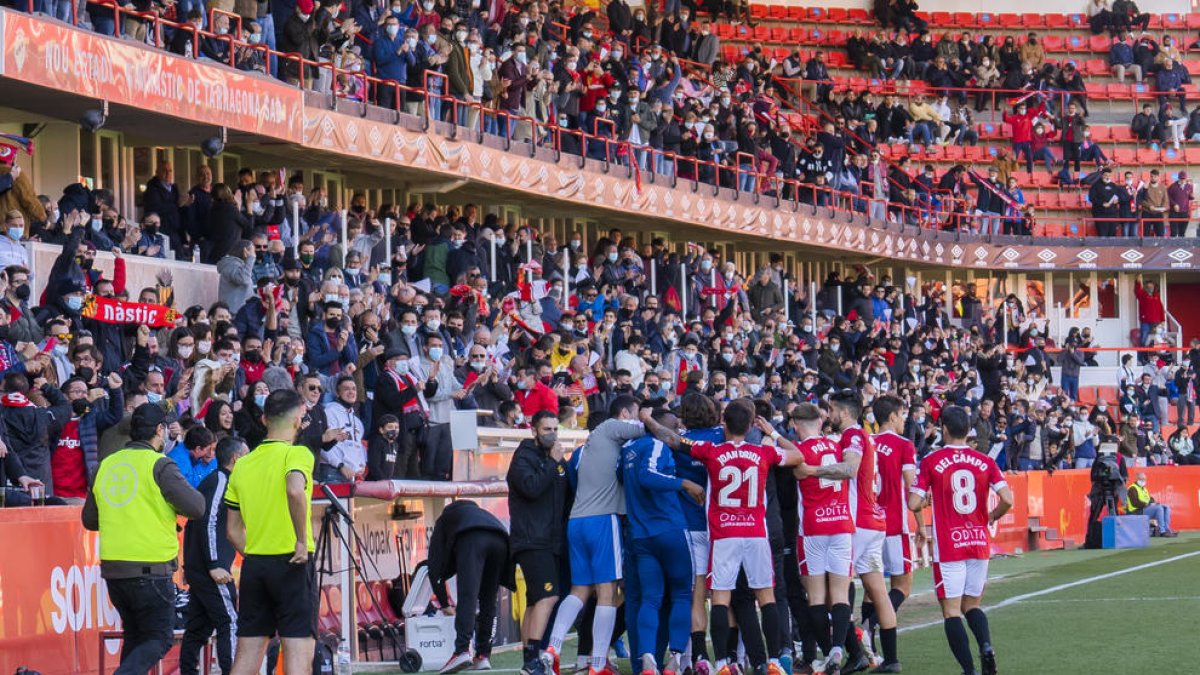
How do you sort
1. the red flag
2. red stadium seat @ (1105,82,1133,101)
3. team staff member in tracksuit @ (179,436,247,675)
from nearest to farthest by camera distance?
team staff member in tracksuit @ (179,436,247,675)
the red flag
red stadium seat @ (1105,82,1133,101)

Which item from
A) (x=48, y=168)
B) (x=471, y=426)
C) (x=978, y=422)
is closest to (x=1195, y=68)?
(x=978, y=422)

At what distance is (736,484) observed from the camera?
1246cm

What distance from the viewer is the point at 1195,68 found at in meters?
50.7

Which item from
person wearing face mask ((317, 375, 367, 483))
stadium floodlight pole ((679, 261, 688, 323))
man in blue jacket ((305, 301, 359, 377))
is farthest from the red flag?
stadium floodlight pole ((679, 261, 688, 323))

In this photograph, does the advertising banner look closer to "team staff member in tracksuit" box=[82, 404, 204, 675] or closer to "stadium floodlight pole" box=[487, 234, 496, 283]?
"stadium floodlight pole" box=[487, 234, 496, 283]

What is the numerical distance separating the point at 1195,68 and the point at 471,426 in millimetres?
39342

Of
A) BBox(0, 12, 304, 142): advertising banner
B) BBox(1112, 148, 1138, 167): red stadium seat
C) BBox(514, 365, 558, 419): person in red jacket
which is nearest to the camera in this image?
BBox(0, 12, 304, 142): advertising banner

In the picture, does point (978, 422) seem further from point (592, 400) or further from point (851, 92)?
point (851, 92)

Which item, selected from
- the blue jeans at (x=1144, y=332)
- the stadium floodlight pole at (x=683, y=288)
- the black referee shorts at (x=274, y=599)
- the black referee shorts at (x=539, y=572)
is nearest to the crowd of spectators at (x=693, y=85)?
the stadium floodlight pole at (x=683, y=288)

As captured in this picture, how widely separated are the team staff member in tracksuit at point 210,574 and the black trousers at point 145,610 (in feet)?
2.43

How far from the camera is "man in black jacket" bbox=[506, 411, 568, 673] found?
Result: 533 inches

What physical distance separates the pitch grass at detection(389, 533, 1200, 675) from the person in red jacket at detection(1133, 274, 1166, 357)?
22867mm

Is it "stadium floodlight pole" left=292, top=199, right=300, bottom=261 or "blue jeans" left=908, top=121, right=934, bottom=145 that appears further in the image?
"blue jeans" left=908, top=121, right=934, bottom=145

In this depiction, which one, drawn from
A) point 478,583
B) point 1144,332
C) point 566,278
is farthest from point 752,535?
point 1144,332
